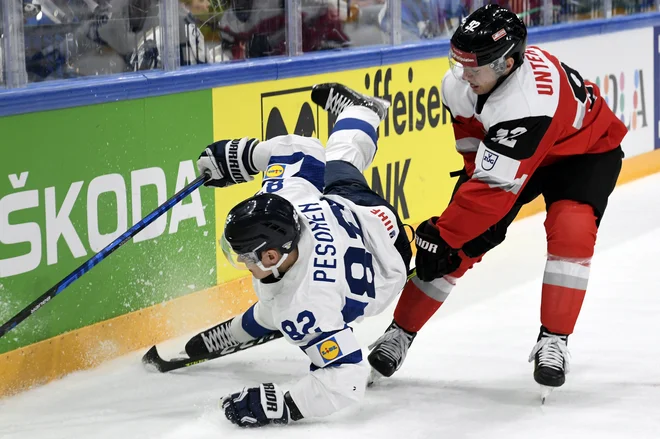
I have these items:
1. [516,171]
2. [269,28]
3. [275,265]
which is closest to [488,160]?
[516,171]

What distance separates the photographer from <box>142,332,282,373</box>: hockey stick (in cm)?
360

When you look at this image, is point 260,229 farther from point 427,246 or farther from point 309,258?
point 427,246

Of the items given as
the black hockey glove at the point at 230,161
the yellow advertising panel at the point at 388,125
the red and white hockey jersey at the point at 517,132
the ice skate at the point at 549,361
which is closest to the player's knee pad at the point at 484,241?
the red and white hockey jersey at the point at 517,132

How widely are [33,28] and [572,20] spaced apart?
12.8 ft

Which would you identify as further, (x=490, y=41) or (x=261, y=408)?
(x=490, y=41)

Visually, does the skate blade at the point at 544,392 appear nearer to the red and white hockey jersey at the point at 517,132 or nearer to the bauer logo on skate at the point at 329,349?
the red and white hockey jersey at the point at 517,132

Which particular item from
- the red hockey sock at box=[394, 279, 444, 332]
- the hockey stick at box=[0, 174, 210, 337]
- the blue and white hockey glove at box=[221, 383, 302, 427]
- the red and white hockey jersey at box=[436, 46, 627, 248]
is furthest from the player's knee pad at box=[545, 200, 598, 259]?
the hockey stick at box=[0, 174, 210, 337]

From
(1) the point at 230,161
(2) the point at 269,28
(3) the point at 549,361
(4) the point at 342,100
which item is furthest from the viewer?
(2) the point at 269,28

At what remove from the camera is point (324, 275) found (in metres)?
3.03

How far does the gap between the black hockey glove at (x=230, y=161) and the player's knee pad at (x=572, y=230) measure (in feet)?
2.98

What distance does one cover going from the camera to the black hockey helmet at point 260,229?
2.92m

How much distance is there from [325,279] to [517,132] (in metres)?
0.68

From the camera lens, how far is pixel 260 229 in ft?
9.56

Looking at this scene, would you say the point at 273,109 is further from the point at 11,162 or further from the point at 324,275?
the point at 324,275
